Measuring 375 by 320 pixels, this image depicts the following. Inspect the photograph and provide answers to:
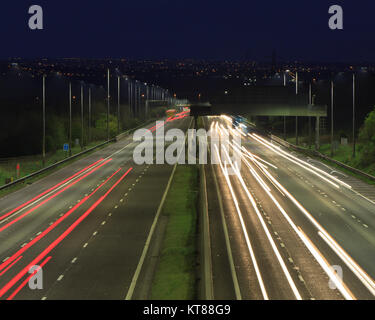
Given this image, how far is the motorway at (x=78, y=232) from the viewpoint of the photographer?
22.1 m

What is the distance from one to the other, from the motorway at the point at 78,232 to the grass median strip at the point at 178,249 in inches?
41.3

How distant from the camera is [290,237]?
30578 mm

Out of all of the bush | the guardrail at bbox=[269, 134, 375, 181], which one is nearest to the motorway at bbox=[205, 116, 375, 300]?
the guardrail at bbox=[269, 134, 375, 181]

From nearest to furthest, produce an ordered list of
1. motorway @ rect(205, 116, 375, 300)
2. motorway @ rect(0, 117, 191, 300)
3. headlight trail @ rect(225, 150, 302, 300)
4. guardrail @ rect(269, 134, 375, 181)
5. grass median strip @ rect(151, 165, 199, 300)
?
1. grass median strip @ rect(151, 165, 199, 300)
2. headlight trail @ rect(225, 150, 302, 300)
3. motorway @ rect(205, 116, 375, 300)
4. motorway @ rect(0, 117, 191, 300)
5. guardrail @ rect(269, 134, 375, 181)

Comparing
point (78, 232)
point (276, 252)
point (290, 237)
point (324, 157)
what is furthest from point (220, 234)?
point (324, 157)

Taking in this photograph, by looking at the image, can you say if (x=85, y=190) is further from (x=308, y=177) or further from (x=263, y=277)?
(x=263, y=277)

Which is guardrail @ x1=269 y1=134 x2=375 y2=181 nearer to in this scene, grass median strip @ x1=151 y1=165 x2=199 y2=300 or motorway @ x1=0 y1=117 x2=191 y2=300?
grass median strip @ x1=151 y1=165 x2=199 y2=300

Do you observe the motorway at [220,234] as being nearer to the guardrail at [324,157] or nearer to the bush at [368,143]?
the guardrail at [324,157]

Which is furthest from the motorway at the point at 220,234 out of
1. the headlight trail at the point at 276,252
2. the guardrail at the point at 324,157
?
the guardrail at the point at 324,157

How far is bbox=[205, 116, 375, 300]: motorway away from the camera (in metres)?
21.6

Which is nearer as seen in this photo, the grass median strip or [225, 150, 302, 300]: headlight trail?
the grass median strip

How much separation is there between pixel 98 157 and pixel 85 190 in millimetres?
29479

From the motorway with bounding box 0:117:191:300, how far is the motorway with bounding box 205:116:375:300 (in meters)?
3.70
